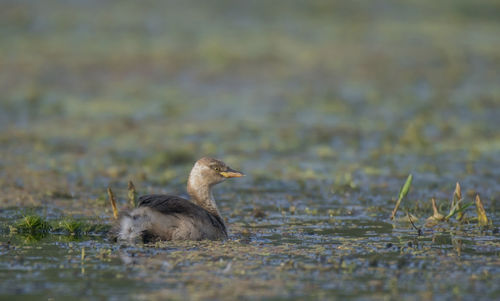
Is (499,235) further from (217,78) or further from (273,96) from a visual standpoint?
(217,78)

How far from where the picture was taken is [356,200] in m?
13.4

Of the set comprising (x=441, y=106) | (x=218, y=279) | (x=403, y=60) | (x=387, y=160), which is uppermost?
(x=403, y=60)

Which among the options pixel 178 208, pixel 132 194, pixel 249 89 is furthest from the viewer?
pixel 249 89

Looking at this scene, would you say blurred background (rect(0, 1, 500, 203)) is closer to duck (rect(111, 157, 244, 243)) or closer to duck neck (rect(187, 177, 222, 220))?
duck neck (rect(187, 177, 222, 220))

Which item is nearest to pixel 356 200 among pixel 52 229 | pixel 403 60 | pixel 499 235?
pixel 499 235

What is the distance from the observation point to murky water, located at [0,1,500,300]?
8711mm

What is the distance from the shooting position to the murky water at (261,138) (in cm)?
871

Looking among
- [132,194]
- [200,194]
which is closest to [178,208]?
[200,194]

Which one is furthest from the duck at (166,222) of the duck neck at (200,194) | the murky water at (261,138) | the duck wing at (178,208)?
the duck neck at (200,194)

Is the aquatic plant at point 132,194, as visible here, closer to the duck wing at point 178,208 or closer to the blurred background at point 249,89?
the duck wing at point 178,208

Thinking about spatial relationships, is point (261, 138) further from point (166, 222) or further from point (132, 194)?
point (166, 222)

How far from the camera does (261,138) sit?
1831 centimetres

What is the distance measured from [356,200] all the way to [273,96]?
1007 cm

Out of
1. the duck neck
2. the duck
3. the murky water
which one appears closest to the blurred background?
the murky water
